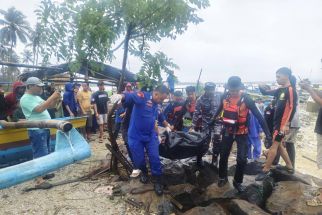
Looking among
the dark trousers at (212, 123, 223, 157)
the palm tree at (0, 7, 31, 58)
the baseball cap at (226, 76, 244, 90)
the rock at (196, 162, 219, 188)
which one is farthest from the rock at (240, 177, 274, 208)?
the palm tree at (0, 7, 31, 58)

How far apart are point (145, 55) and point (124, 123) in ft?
4.42

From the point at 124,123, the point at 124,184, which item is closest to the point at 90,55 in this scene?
the point at 124,123

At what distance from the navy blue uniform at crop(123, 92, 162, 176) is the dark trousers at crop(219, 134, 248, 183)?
1.06 meters

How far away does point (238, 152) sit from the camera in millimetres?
4598

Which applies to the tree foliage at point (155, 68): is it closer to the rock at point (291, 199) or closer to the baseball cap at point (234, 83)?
the baseball cap at point (234, 83)

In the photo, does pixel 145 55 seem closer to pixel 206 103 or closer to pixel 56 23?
pixel 56 23

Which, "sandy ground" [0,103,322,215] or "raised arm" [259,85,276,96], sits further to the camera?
"raised arm" [259,85,276,96]

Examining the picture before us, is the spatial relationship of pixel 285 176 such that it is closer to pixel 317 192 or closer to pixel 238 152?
pixel 317 192

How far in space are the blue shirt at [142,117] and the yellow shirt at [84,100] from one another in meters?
5.14

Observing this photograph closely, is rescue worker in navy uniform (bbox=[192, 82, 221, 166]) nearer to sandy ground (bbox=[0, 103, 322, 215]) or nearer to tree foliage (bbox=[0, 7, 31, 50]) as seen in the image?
sandy ground (bbox=[0, 103, 322, 215])

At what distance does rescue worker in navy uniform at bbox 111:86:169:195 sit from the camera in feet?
15.4

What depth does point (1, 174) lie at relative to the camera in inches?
102

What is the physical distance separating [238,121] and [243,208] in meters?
1.31

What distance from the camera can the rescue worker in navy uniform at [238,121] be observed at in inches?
177
